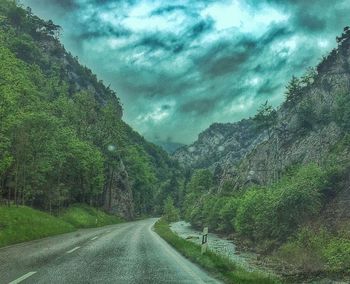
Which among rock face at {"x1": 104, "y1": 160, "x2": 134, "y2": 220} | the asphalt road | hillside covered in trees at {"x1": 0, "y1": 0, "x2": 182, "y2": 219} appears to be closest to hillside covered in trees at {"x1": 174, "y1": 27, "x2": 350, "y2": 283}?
the asphalt road

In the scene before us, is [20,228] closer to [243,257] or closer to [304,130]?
[243,257]

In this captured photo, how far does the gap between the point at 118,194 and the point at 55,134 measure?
52781 mm

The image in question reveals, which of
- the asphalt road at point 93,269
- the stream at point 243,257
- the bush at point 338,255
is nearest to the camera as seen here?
the asphalt road at point 93,269

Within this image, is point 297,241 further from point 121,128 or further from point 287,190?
point 121,128

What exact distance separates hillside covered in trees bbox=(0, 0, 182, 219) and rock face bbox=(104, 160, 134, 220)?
206 millimetres

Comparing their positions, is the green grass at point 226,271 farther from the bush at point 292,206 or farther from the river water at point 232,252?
the bush at point 292,206

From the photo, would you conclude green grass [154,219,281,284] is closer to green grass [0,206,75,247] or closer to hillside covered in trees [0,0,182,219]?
green grass [0,206,75,247]

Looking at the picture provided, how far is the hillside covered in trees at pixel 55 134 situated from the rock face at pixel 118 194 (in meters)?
0.21

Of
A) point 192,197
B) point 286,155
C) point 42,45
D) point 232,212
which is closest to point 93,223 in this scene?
point 232,212

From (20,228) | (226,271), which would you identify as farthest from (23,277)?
(20,228)

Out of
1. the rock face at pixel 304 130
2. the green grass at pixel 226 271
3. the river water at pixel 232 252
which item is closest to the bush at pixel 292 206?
the river water at pixel 232 252

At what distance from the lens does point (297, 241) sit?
95.5 ft

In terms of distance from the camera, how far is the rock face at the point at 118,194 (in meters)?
92.2

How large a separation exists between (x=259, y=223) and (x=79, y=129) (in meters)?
51.1
